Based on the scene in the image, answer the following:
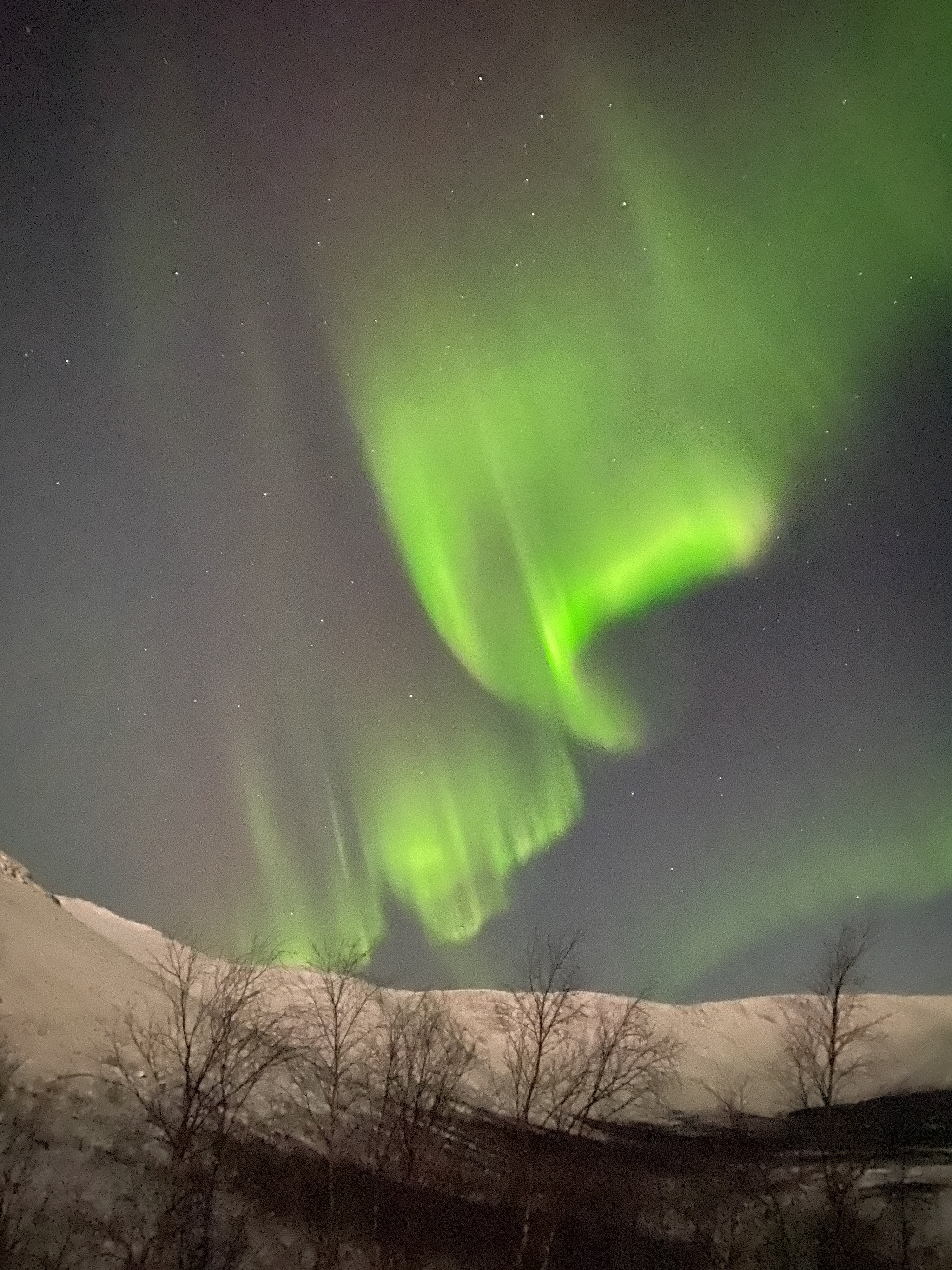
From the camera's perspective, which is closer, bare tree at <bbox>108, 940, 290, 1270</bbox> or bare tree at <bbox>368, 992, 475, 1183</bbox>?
bare tree at <bbox>108, 940, 290, 1270</bbox>

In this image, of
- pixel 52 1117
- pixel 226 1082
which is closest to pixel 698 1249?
pixel 226 1082

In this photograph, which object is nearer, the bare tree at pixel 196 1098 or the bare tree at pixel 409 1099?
the bare tree at pixel 196 1098

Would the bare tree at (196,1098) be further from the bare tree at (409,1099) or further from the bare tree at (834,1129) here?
the bare tree at (834,1129)

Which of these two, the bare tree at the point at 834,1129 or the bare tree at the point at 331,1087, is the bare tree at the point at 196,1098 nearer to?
the bare tree at the point at 331,1087

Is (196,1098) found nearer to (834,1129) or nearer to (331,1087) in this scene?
(331,1087)

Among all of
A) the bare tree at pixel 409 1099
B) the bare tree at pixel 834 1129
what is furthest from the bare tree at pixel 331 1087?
the bare tree at pixel 834 1129

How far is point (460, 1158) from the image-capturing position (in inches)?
1105

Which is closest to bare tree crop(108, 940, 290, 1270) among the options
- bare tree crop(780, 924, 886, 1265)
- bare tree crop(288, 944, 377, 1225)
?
bare tree crop(288, 944, 377, 1225)

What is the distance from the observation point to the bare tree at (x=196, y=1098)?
20.8 m

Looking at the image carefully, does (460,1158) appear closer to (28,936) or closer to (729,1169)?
(729,1169)

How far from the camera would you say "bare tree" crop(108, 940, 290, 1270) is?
68.1 ft

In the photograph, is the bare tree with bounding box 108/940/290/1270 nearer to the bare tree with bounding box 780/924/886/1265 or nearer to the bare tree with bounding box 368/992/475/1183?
the bare tree with bounding box 368/992/475/1183

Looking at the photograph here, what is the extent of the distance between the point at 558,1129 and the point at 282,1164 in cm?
891

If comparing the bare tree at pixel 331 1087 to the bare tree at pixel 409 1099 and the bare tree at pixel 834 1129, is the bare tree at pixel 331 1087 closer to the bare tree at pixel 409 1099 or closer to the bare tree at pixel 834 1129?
the bare tree at pixel 409 1099
